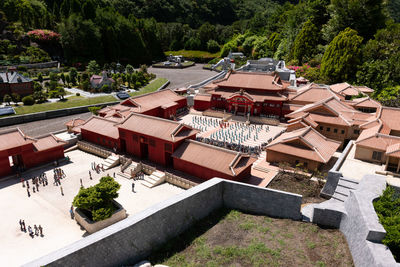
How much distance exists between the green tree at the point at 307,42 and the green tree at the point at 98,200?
6030cm

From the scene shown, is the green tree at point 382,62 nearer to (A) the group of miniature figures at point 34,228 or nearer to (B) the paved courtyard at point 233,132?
(B) the paved courtyard at point 233,132

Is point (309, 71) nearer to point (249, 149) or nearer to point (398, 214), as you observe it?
point (249, 149)

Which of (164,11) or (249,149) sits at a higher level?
(164,11)

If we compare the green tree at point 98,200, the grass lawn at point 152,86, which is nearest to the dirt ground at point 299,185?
the green tree at point 98,200

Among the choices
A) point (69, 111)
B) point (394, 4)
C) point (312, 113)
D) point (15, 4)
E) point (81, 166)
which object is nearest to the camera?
point (81, 166)

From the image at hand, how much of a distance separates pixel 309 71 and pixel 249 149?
37.1 m

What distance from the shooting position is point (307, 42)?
213 ft

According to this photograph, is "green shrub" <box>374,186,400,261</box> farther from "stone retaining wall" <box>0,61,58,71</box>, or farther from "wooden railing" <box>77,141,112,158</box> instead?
"stone retaining wall" <box>0,61,58,71</box>

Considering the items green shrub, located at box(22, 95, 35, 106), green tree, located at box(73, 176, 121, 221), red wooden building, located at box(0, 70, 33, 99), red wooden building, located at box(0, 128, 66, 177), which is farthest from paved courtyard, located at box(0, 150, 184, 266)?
red wooden building, located at box(0, 70, 33, 99)

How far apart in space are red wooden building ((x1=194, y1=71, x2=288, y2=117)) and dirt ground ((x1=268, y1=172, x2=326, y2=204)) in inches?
782

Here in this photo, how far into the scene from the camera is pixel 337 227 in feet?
53.9

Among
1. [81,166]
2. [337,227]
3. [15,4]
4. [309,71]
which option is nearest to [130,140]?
[81,166]

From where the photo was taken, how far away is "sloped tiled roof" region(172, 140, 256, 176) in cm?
2536

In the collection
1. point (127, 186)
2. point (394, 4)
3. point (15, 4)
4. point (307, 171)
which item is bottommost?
point (127, 186)
